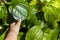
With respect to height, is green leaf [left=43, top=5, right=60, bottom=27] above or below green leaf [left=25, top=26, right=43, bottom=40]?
above

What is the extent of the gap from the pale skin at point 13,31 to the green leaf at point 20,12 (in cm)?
3

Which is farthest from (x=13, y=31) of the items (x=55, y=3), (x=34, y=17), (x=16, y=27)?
(x=55, y=3)

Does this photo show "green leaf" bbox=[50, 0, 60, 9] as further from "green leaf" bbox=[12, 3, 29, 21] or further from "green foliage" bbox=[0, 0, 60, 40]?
"green leaf" bbox=[12, 3, 29, 21]

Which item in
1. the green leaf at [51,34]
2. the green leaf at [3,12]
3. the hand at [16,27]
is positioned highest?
the green leaf at [3,12]

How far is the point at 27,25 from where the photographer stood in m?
0.88

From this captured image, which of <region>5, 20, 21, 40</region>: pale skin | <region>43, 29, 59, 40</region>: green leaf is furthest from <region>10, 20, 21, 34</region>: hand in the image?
<region>43, 29, 59, 40</region>: green leaf

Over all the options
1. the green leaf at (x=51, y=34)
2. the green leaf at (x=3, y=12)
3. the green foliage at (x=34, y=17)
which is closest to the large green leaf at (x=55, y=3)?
the green foliage at (x=34, y=17)

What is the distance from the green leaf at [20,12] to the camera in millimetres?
836

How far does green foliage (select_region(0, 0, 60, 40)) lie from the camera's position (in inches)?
32.6

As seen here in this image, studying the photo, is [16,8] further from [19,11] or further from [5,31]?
[5,31]

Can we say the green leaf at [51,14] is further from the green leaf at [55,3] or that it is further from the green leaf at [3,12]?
the green leaf at [3,12]

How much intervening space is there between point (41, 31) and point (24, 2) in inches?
6.9

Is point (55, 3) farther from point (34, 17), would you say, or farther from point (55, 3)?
point (34, 17)

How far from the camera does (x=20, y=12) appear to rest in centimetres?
84
